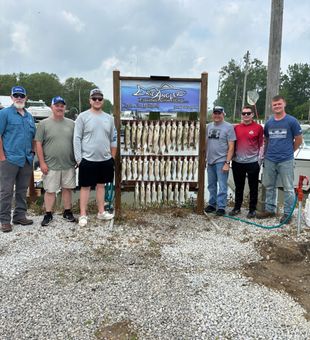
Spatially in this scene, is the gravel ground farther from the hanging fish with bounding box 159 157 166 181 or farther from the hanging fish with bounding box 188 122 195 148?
the hanging fish with bounding box 188 122 195 148

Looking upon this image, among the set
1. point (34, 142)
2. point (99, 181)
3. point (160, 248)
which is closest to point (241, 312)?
point (160, 248)

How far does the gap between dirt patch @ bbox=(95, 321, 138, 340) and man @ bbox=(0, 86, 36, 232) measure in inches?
116

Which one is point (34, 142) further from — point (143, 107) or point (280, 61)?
point (280, 61)

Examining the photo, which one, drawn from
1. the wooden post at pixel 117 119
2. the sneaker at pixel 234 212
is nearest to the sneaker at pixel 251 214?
the sneaker at pixel 234 212

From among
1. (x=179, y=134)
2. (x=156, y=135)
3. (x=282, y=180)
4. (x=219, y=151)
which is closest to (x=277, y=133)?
(x=282, y=180)

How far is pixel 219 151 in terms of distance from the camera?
6105mm

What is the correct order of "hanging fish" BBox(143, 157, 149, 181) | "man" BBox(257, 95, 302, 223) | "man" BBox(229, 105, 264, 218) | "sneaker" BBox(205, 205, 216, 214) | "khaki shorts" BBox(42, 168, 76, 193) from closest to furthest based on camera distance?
"khaki shorts" BBox(42, 168, 76, 193) < "man" BBox(257, 95, 302, 223) < "man" BBox(229, 105, 264, 218) < "hanging fish" BBox(143, 157, 149, 181) < "sneaker" BBox(205, 205, 216, 214)

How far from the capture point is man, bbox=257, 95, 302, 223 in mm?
5633

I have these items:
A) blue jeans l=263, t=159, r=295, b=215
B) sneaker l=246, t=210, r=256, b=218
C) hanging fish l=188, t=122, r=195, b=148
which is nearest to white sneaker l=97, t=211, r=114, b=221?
hanging fish l=188, t=122, r=195, b=148

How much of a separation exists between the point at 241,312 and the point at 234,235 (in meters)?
2.16

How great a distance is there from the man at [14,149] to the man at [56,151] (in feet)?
0.64

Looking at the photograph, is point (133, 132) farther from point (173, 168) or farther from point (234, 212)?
point (234, 212)

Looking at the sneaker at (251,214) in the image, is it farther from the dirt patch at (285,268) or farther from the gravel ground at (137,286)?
the dirt patch at (285,268)

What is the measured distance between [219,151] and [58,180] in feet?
9.24
